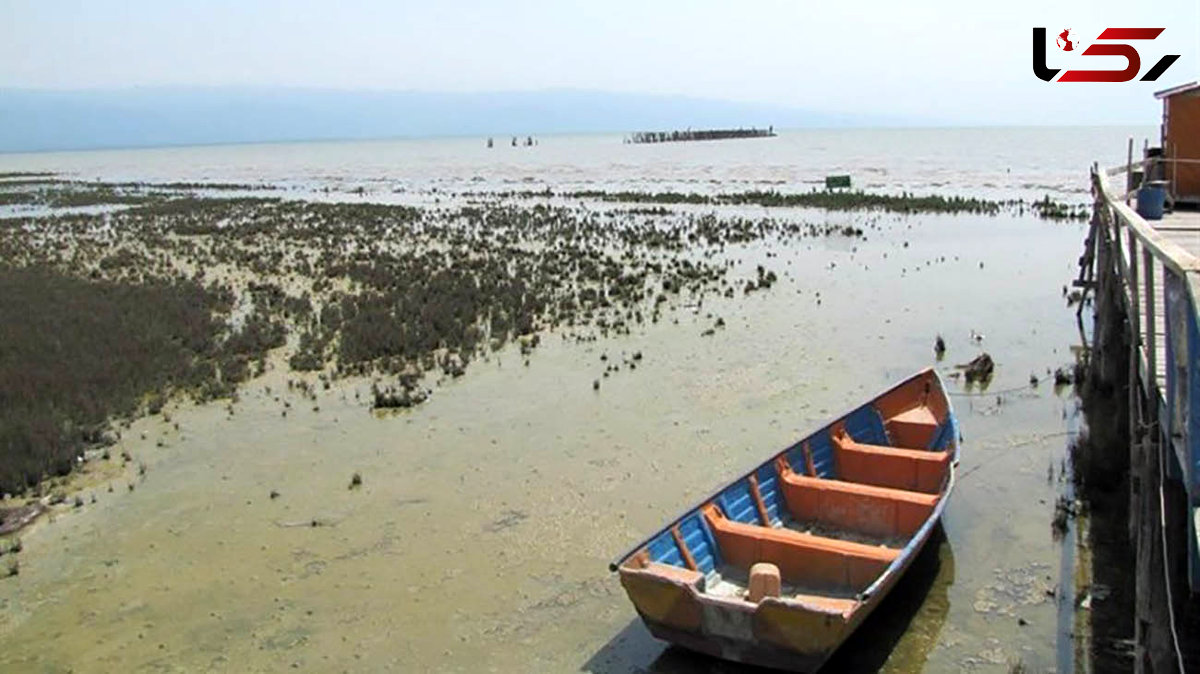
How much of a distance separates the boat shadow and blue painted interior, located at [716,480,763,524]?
49.4 inches

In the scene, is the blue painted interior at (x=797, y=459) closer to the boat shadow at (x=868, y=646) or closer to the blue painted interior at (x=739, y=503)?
the blue painted interior at (x=739, y=503)

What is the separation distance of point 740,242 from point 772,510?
22.3 meters

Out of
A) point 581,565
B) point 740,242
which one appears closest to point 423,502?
point 581,565

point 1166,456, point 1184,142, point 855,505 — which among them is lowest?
point 855,505

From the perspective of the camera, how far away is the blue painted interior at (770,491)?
29.6 feet

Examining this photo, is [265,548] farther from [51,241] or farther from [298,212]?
[298,212]

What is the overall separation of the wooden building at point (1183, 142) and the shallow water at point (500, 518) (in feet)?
11.7

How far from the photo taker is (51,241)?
33781 millimetres

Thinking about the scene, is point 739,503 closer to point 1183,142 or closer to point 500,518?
point 500,518

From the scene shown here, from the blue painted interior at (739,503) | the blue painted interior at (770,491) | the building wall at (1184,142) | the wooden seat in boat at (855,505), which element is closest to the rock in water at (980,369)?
the wooden seat in boat at (855,505)

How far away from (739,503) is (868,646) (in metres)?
1.68

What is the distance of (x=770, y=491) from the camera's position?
9172 millimetres

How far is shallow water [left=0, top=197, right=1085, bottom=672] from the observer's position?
25.4 feet

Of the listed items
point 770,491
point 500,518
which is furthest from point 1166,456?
point 500,518
